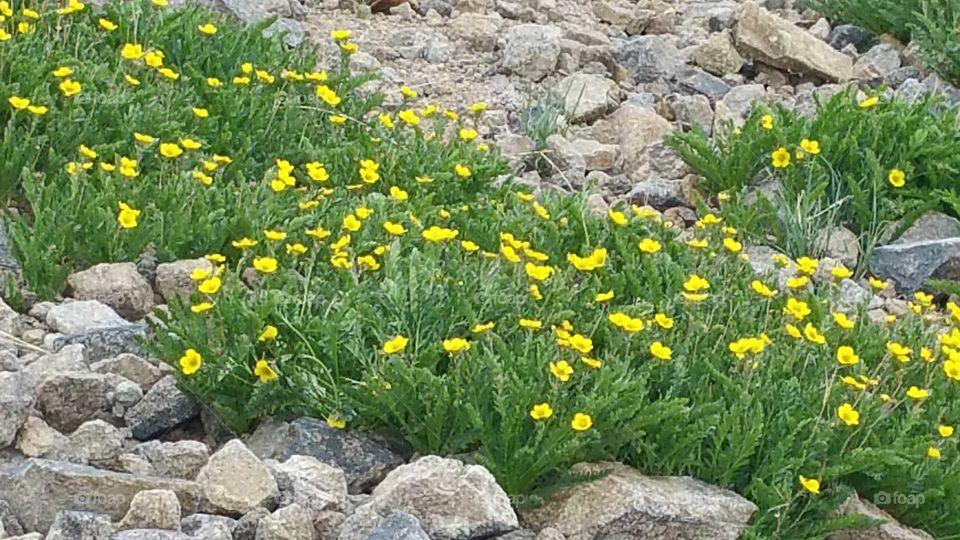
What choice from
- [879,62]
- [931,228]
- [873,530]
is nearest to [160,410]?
[873,530]

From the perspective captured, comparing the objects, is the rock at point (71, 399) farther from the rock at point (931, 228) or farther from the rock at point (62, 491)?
the rock at point (931, 228)

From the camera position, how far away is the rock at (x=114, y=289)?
15.5ft

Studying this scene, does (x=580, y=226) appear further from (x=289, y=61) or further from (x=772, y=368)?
(x=289, y=61)

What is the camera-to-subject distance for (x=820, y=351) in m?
4.52

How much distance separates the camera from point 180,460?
3.74 m

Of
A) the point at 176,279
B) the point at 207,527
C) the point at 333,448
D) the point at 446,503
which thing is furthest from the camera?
the point at 176,279

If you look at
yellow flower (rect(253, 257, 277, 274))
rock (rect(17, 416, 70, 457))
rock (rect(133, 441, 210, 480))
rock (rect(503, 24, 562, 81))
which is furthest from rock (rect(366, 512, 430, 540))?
rock (rect(503, 24, 562, 81))

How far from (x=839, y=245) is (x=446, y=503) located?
310 cm

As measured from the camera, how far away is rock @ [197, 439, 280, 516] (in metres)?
3.52

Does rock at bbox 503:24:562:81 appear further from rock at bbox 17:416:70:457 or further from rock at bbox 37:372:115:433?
rock at bbox 17:416:70:457

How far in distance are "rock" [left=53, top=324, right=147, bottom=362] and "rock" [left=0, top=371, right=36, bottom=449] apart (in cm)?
41

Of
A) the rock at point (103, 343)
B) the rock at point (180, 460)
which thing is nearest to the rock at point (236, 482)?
the rock at point (180, 460)

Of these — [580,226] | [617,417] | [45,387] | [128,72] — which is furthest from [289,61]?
[617,417]

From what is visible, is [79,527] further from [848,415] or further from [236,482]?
[848,415]
